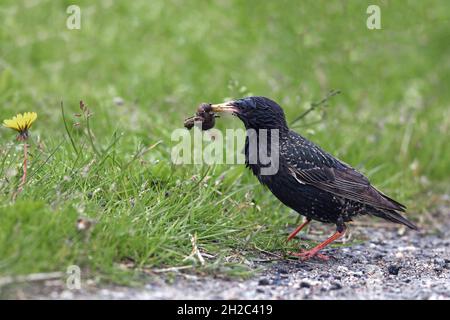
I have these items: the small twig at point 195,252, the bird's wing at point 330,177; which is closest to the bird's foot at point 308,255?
the bird's wing at point 330,177

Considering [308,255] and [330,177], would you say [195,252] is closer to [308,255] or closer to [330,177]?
[308,255]

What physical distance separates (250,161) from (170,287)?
5.16ft

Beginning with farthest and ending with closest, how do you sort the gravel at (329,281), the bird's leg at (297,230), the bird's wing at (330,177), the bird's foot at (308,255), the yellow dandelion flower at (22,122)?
1. the bird's leg at (297,230)
2. the bird's wing at (330,177)
3. the bird's foot at (308,255)
4. the yellow dandelion flower at (22,122)
5. the gravel at (329,281)

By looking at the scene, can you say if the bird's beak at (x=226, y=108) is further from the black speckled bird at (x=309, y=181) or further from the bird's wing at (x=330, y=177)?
the bird's wing at (x=330, y=177)

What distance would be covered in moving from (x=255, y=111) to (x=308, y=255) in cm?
126

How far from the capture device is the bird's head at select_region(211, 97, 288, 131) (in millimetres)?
6297

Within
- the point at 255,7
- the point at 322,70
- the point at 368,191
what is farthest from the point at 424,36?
the point at 368,191

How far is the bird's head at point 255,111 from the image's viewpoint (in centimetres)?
630

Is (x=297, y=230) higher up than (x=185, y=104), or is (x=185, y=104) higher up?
(x=185, y=104)

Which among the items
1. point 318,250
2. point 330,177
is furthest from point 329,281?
point 330,177

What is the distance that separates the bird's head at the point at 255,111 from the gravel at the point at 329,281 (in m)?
1.13

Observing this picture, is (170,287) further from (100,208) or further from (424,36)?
(424,36)

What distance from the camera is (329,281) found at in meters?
5.52

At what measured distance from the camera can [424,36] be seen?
9977 mm
